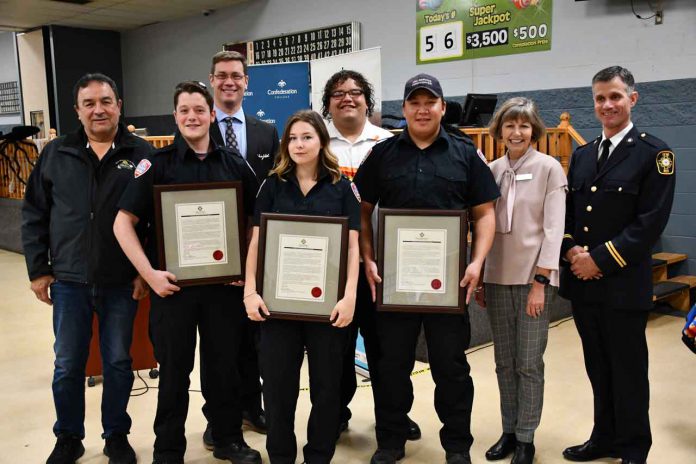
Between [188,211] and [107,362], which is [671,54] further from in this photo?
[107,362]

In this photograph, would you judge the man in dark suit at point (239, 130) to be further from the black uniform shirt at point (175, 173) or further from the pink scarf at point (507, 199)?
the pink scarf at point (507, 199)

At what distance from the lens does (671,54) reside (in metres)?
5.66

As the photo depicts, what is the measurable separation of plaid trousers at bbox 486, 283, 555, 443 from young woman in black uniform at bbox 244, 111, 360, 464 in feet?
2.40

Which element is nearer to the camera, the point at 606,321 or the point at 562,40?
the point at 606,321

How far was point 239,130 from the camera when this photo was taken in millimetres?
3047

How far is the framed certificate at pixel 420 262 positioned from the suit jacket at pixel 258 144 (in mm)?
771

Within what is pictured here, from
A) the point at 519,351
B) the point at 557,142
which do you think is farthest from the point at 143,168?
the point at 557,142

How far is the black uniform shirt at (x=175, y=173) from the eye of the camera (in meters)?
2.51

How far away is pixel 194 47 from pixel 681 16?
841cm

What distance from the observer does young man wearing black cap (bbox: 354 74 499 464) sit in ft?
8.39

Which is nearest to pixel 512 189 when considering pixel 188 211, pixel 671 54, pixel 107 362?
pixel 188 211

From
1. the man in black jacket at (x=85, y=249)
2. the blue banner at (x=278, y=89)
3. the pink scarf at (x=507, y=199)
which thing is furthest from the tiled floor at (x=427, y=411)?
the blue banner at (x=278, y=89)

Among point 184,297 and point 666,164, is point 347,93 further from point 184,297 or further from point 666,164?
point 666,164

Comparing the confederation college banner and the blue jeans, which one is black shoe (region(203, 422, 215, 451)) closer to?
the blue jeans
